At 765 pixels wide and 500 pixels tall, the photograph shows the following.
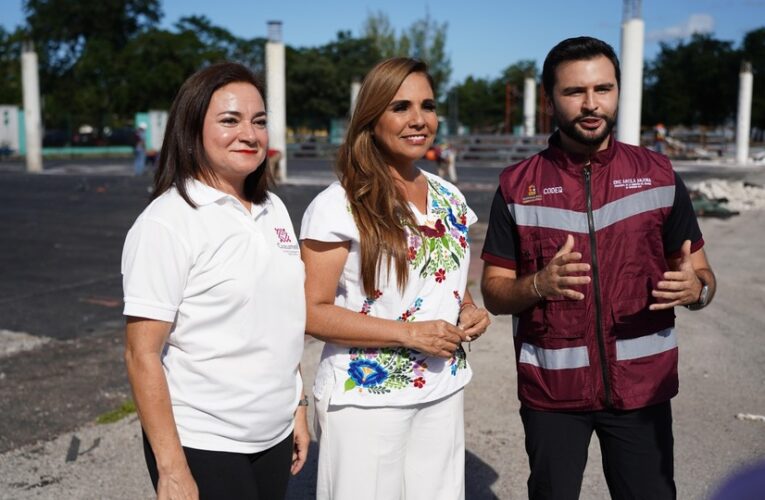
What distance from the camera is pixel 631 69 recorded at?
Answer: 1623 cm

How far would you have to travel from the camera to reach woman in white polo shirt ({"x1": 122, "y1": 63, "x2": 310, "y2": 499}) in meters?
2.10

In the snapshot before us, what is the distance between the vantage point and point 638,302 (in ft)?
8.58

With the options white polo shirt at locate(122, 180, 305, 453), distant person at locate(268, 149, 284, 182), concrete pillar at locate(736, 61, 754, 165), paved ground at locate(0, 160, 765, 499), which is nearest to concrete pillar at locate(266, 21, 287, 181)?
distant person at locate(268, 149, 284, 182)

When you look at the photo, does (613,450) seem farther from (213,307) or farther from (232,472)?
(213,307)

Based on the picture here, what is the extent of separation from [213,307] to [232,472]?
497 mm

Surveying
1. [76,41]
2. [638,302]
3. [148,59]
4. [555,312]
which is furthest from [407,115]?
[76,41]

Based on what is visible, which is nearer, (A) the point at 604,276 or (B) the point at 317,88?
(A) the point at 604,276

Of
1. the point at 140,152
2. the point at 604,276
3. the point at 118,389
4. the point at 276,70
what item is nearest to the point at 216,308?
the point at 604,276

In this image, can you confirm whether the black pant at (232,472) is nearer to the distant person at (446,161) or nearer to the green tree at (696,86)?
the distant person at (446,161)

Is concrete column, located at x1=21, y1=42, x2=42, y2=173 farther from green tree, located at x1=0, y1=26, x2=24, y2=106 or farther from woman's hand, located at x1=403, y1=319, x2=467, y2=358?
woman's hand, located at x1=403, y1=319, x2=467, y2=358

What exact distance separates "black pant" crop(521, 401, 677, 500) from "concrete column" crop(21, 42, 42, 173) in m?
32.6

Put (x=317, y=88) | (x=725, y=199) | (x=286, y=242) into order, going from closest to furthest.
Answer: (x=286, y=242) < (x=725, y=199) < (x=317, y=88)

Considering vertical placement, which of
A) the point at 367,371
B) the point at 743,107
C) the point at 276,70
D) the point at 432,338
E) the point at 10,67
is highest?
the point at 10,67

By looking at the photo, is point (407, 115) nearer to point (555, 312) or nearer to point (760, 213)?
point (555, 312)
